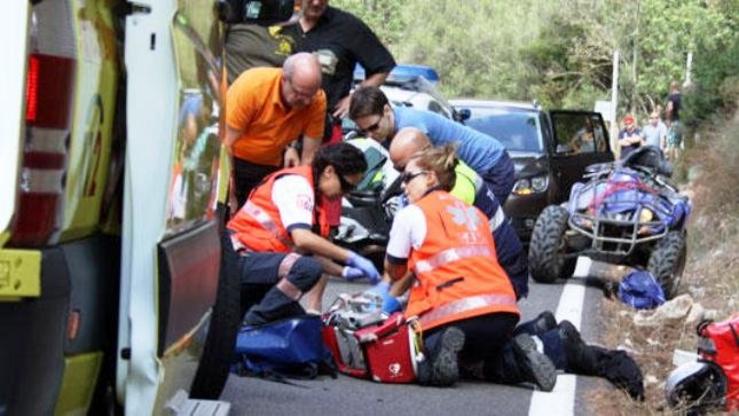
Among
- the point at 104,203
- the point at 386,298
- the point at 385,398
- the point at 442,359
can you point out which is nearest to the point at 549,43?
the point at 386,298

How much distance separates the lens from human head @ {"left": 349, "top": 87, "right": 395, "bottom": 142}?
9672mm

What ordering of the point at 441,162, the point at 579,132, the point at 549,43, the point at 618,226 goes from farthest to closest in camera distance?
the point at 549,43 < the point at 579,132 < the point at 618,226 < the point at 441,162

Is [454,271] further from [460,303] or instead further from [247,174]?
[247,174]

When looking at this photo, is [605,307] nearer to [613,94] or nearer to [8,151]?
[8,151]

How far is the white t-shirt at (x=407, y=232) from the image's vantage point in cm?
852

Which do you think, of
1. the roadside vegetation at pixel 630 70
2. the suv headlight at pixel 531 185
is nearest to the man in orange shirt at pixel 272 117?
the roadside vegetation at pixel 630 70

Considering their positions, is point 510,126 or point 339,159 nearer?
point 339,159

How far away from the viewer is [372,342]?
8.41 metres

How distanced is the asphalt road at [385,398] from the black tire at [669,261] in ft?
16.4

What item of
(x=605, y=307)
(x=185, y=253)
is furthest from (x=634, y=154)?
(x=185, y=253)

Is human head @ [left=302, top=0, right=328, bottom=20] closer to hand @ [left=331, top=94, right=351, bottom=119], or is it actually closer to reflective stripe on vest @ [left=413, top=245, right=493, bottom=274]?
hand @ [left=331, top=94, right=351, bottom=119]

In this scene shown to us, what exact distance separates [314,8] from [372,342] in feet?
9.36

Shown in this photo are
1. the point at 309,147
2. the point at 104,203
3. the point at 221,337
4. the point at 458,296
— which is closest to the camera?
the point at 104,203

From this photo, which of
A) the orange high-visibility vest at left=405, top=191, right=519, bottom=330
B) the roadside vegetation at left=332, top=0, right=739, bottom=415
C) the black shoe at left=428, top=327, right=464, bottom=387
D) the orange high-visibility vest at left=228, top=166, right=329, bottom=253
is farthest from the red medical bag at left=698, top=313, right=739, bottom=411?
the orange high-visibility vest at left=228, top=166, right=329, bottom=253
